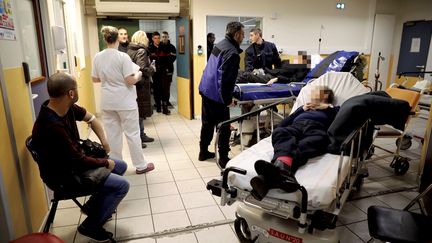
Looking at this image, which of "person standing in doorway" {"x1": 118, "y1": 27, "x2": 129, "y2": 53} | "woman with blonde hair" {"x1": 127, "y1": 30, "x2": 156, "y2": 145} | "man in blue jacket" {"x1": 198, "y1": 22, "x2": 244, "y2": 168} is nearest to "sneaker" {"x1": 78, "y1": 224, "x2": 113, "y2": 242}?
"man in blue jacket" {"x1": 198, "y1": 22, "x2": 244, "y2": 168}

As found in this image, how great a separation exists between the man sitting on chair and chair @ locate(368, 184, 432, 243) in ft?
5.22

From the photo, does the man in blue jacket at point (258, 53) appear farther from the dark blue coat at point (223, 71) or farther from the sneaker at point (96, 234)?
the sneaker at point (96, 234)

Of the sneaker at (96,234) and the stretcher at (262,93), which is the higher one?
the stretcher at (262,93)

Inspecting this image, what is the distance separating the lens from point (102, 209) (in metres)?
2.01

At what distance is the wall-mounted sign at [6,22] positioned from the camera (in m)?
1.72

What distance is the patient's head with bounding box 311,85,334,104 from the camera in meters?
2.54

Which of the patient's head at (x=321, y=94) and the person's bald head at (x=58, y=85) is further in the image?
the patient's head at (x=321, y=94)

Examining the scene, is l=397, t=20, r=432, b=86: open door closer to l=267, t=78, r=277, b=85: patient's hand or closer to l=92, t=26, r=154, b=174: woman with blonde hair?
l=267, t=78, r=277, b=85: patient's hand

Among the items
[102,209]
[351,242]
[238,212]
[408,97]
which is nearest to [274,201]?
[238,212]

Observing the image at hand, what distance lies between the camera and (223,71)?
3057 millimetres

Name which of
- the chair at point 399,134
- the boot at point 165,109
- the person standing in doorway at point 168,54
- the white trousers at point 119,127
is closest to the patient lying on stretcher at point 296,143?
the chair at point 399,134

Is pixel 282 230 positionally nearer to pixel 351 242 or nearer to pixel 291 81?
pixel 351 242

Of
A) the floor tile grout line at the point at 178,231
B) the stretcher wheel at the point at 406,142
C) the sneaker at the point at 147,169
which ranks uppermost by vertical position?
the stretcher wheel at the point at 406,142

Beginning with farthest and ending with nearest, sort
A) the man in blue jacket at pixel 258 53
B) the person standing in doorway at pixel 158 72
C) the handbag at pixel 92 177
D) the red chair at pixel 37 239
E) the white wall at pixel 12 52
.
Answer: the person standing in doorway at pixel 158 72 → the man in blue jacket at pixel 258 53 → the handbag at pixel 92 177 → the white wall at pixel 12 52 → the red chair at pixel 37 239
